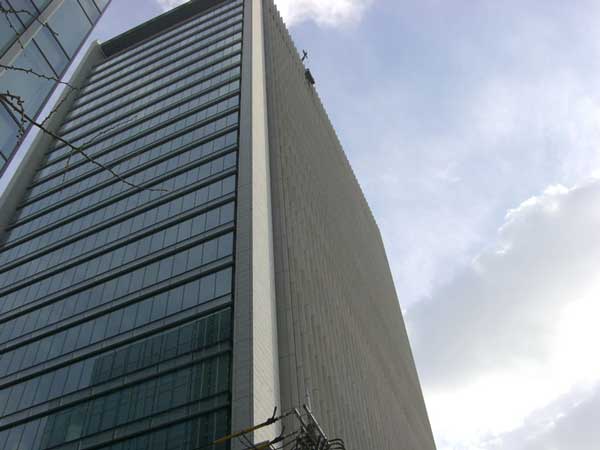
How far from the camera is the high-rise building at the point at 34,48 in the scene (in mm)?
13758

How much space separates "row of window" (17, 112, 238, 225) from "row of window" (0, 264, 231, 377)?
37.5 feet

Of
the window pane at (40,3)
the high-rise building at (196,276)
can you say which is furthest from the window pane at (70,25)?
the high-rise building at (196,276)

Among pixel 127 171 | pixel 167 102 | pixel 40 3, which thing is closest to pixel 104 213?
pixel 127 171

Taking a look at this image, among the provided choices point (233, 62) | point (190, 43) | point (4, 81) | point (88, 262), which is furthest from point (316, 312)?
point (190, 43)

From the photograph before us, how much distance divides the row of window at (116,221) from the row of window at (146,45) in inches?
1454

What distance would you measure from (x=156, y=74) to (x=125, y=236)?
31585 mm

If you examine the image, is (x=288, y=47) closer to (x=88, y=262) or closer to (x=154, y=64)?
(x=154, y=64)

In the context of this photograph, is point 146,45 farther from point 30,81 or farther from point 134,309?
point 30,81

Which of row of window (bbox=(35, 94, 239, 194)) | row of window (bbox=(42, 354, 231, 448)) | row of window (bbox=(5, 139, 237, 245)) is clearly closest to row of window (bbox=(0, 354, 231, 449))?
row of window (bbox=(42, 354, 231, 448))

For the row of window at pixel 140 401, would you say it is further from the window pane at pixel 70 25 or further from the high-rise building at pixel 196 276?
the window pane at pixel 70 25

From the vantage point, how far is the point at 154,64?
2840 inches

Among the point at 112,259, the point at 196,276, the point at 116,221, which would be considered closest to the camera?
the point at 196,276

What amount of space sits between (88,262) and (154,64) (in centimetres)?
3733

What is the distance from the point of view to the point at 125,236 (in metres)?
43.8
